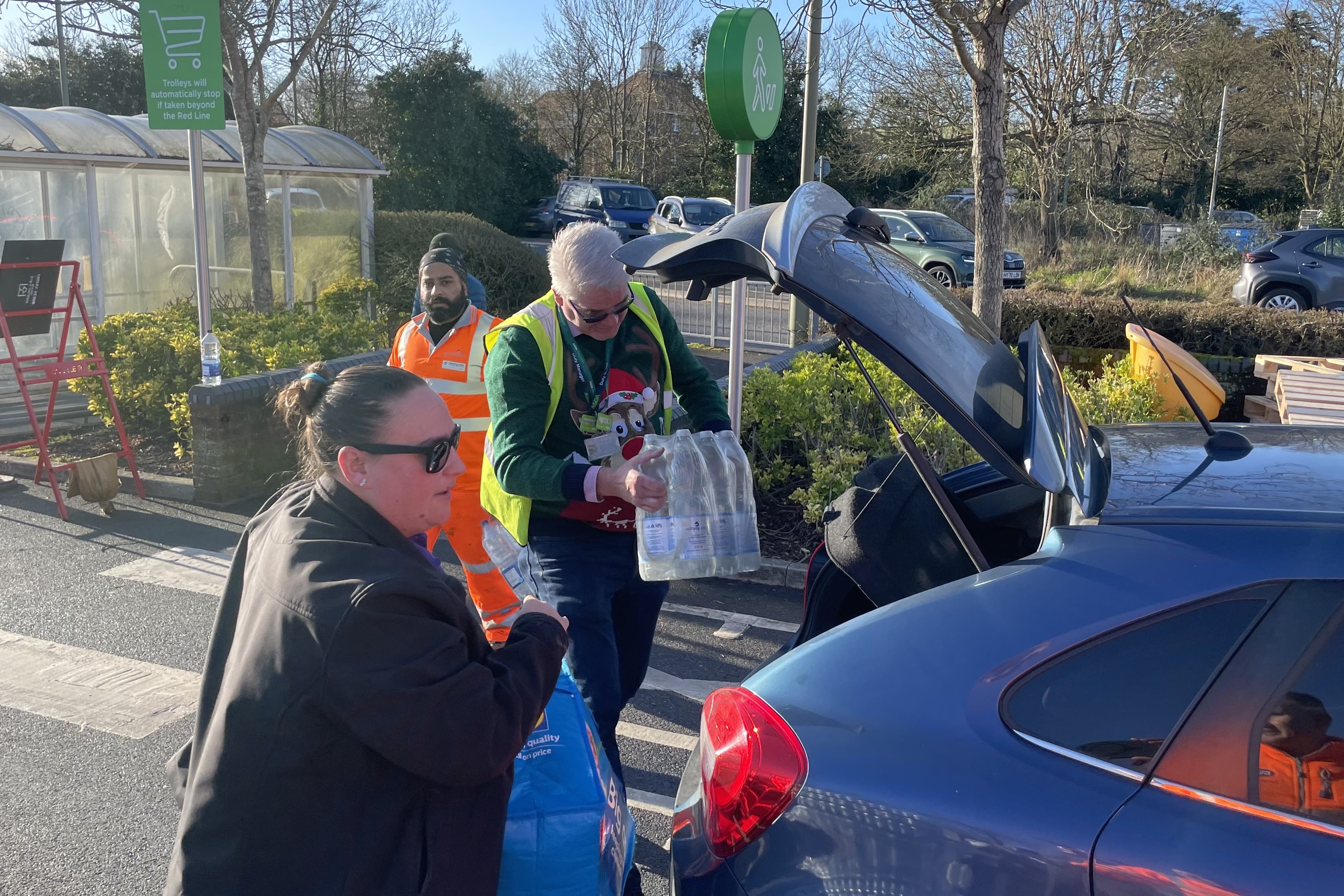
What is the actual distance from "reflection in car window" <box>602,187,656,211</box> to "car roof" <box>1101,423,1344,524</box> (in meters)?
26.2

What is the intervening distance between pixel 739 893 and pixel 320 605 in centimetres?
88

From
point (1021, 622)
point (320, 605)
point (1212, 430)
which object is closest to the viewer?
point (320, 605)

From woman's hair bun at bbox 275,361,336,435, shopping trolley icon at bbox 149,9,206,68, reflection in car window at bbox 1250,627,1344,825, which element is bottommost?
reflection in car window at bbox 1250,627,1344,825

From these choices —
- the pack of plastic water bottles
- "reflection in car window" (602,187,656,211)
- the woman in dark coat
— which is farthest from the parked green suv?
the woman in dark coat

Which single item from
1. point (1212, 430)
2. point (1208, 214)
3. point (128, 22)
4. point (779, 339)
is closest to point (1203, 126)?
point (1208, 214)

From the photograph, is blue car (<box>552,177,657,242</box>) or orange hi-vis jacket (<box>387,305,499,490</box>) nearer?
orange hi-vis jacket (<box>387,305,499,490</box>)

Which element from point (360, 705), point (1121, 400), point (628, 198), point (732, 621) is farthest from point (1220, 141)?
point (360, 705)

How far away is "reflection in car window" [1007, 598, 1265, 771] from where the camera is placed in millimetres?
1732

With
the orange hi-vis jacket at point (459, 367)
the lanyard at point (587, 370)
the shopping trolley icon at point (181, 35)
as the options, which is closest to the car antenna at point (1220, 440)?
the lanyard at point (587, 370)

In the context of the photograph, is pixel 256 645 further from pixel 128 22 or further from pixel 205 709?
pixel 128 22

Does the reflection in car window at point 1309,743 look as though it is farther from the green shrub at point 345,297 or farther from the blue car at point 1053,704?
the green shrub at point 345,297

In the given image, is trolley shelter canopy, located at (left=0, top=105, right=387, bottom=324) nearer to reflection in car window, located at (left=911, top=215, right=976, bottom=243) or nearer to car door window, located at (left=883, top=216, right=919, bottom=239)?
car door window, located at (left=883, top=216, right=919, bottom=239)

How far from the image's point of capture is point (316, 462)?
194 cm

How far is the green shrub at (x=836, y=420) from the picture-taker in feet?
20.4
